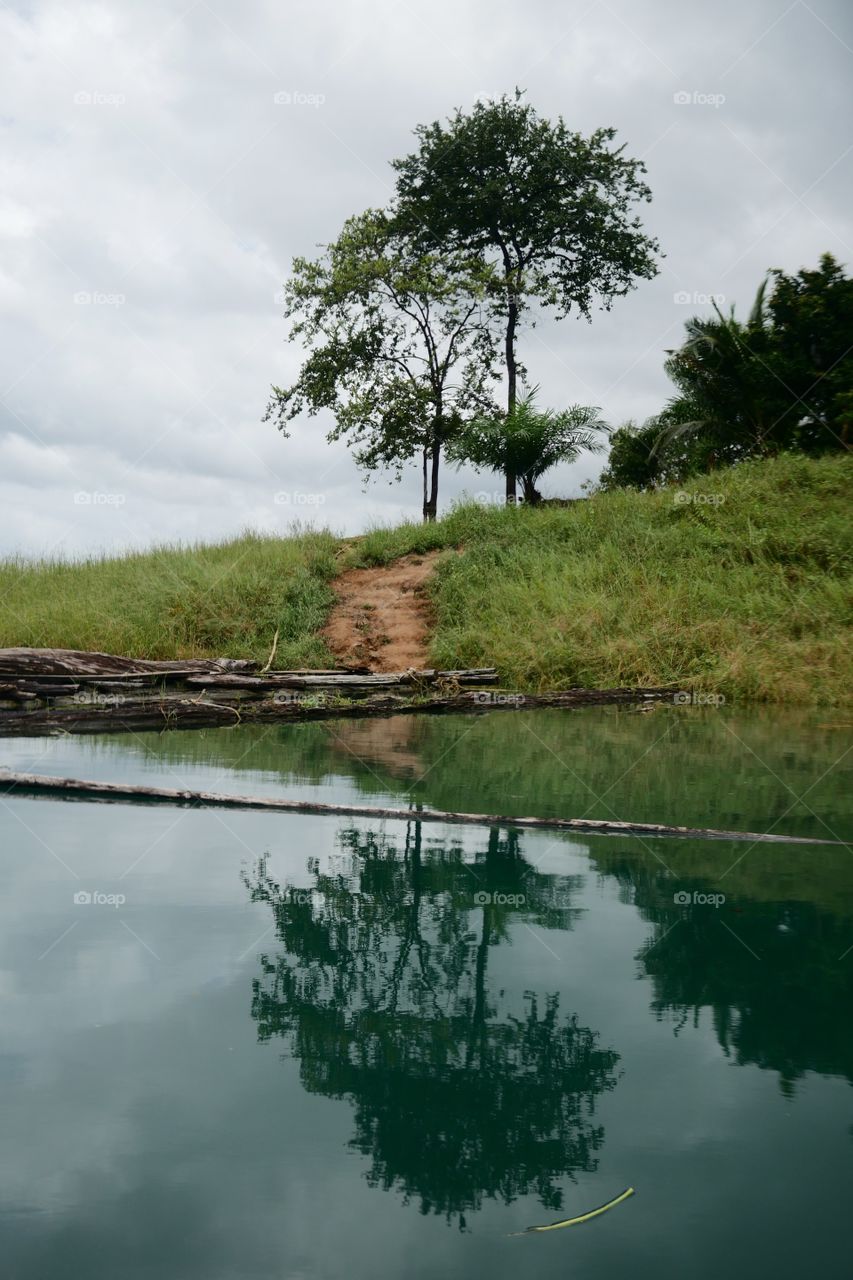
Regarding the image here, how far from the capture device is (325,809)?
196 inches

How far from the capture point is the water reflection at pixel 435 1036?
6.31ft

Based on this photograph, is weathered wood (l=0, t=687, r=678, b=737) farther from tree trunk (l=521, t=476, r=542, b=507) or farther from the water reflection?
tree trunk (l=521, t=476, r=542, b=507)

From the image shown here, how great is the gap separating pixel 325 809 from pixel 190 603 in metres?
10.3

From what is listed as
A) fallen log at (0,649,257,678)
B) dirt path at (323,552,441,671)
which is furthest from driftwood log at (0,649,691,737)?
dirt path at (323,552,441,671)

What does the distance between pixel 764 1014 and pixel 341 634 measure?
12310mm

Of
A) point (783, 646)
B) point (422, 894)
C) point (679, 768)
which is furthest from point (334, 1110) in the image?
point (783, 646)

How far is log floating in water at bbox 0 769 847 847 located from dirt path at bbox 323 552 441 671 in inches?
320

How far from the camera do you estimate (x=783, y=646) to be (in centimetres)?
1192

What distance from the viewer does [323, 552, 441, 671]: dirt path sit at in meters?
14.1

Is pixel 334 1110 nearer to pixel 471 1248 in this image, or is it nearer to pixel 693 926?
pixel 471 1248

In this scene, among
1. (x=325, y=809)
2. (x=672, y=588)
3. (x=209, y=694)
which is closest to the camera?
(x=325, y=809)

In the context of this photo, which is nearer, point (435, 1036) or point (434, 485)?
point (435, 1036)

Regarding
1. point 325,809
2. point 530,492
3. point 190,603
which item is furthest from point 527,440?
point 325,809

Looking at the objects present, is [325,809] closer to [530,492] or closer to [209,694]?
[209,694]
